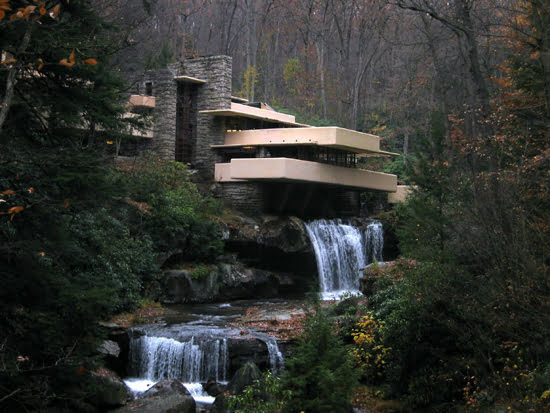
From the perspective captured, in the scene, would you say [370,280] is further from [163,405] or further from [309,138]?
[309,138]

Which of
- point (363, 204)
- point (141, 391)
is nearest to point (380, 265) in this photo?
point (141, 391)

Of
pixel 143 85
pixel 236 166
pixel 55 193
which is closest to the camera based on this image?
pixel 55 193

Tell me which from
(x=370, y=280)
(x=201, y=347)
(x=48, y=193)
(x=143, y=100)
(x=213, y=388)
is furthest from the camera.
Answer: (x=143, y=100)

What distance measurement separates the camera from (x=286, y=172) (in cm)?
2084

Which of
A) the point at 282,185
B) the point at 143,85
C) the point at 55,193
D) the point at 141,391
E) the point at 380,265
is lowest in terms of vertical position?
the point at 141,391

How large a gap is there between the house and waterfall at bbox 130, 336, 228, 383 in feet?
32.2

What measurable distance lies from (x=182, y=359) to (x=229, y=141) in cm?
1251

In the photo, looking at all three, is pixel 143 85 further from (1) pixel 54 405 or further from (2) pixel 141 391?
(1) pixel 54 405

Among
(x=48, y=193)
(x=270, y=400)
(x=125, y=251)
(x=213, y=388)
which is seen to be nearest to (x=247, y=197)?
(x=125, y=251)

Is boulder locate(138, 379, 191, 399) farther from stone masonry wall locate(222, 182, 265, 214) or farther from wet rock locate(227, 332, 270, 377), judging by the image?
stone masonry wall locate(222, 182, 265, 214)

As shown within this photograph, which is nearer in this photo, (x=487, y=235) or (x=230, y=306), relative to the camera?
(x=487, y=235)

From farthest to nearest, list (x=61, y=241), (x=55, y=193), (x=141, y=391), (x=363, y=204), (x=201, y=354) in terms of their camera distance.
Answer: (x=363, y=204) < (x=201, y=354) < (x=141, y=391) < (x=55, y=193) < (x=61, y=241)

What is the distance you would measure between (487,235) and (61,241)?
5.70 m

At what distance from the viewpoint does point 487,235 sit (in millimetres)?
8461
